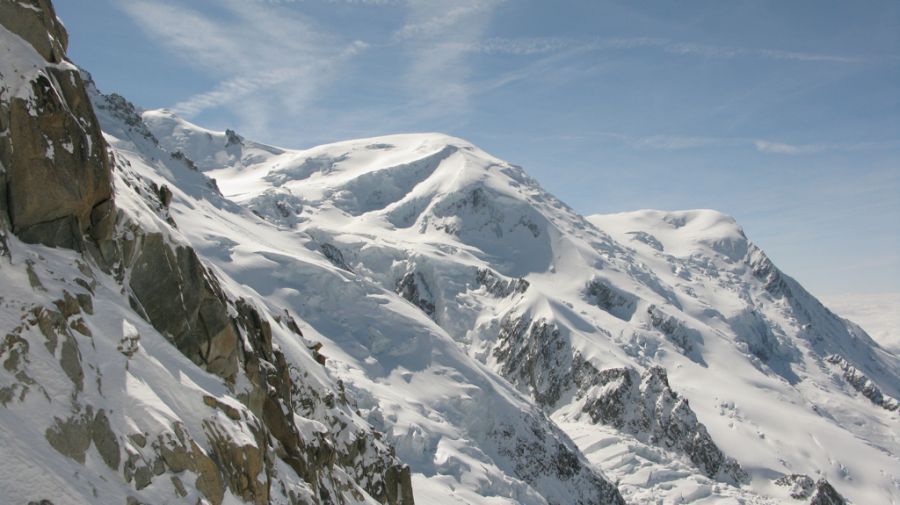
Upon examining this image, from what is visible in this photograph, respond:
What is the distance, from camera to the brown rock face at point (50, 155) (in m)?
24.8

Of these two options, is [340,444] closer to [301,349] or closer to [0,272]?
[301,349]

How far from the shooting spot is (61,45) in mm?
29812

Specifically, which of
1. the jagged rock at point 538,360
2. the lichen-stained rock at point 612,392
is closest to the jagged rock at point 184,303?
the lichen-stained rock at point 612,392

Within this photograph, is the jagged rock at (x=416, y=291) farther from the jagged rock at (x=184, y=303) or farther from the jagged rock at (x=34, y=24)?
the jagged rock at (x=34, y=24)

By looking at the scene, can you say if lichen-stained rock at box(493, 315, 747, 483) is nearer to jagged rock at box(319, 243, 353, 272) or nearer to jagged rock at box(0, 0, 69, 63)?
jagged rock at box(319, 243, 353, 272)

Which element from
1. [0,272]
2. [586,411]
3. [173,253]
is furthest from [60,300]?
[586,411]

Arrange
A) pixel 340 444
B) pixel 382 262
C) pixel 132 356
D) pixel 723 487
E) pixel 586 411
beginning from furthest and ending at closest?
pixel 382 262 → pixel 586 411 → pixel 723 487 → pixel 340 444 → pixel 132 356

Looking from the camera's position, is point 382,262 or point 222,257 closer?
point 222,257

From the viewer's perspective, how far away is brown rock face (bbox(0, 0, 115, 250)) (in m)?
24.8

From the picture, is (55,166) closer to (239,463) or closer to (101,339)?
(101,339)

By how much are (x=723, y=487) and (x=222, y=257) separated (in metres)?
103

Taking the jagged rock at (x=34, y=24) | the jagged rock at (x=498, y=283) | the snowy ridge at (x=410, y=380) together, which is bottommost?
the snowy ridge at (x=410, y=380)

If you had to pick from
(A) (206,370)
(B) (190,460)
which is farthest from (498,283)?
(B) (190,460)

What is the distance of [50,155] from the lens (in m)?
25.8
